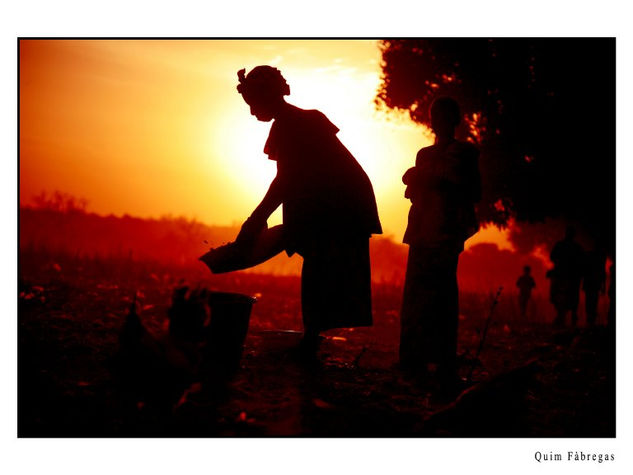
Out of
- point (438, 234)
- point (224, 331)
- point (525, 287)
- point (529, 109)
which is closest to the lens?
point (224, 331)

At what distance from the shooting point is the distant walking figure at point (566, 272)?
41.5ft

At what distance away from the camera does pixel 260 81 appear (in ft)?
16.2

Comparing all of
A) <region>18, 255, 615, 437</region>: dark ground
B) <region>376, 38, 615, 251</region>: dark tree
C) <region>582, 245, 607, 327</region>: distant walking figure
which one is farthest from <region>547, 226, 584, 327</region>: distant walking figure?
<region>18, 255, 615, 437</region>: dark ground

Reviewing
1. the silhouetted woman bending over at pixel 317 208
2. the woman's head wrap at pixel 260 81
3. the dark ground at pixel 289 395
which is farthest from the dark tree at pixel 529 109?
the woman's head wrap at pixel 260 81

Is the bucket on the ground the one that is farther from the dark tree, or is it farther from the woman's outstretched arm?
the dark tree

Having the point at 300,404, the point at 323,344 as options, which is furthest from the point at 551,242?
the point at 300,404

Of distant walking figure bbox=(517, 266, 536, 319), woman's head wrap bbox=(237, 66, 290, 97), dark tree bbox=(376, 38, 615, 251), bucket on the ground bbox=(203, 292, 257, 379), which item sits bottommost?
distant walking figure bbox=(517, 266, 536, 319)

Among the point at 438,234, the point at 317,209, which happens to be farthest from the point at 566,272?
the point at 317,209

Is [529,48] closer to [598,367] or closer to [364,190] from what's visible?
[598,367]

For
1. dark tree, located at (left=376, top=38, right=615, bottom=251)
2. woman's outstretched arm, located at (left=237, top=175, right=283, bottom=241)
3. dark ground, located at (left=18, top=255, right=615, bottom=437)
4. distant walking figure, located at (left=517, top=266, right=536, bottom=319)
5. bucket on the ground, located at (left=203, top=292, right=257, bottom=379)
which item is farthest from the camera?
distant walking figure, located at (left=517, top=266, right=536, bottom=319)

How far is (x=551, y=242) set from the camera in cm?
2647

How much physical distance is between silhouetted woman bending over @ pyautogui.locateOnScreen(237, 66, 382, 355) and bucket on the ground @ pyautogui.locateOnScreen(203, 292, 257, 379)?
0.77 metres

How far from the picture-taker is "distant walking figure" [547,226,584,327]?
41.5 feet

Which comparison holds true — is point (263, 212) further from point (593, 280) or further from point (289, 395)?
point (593, 280)
